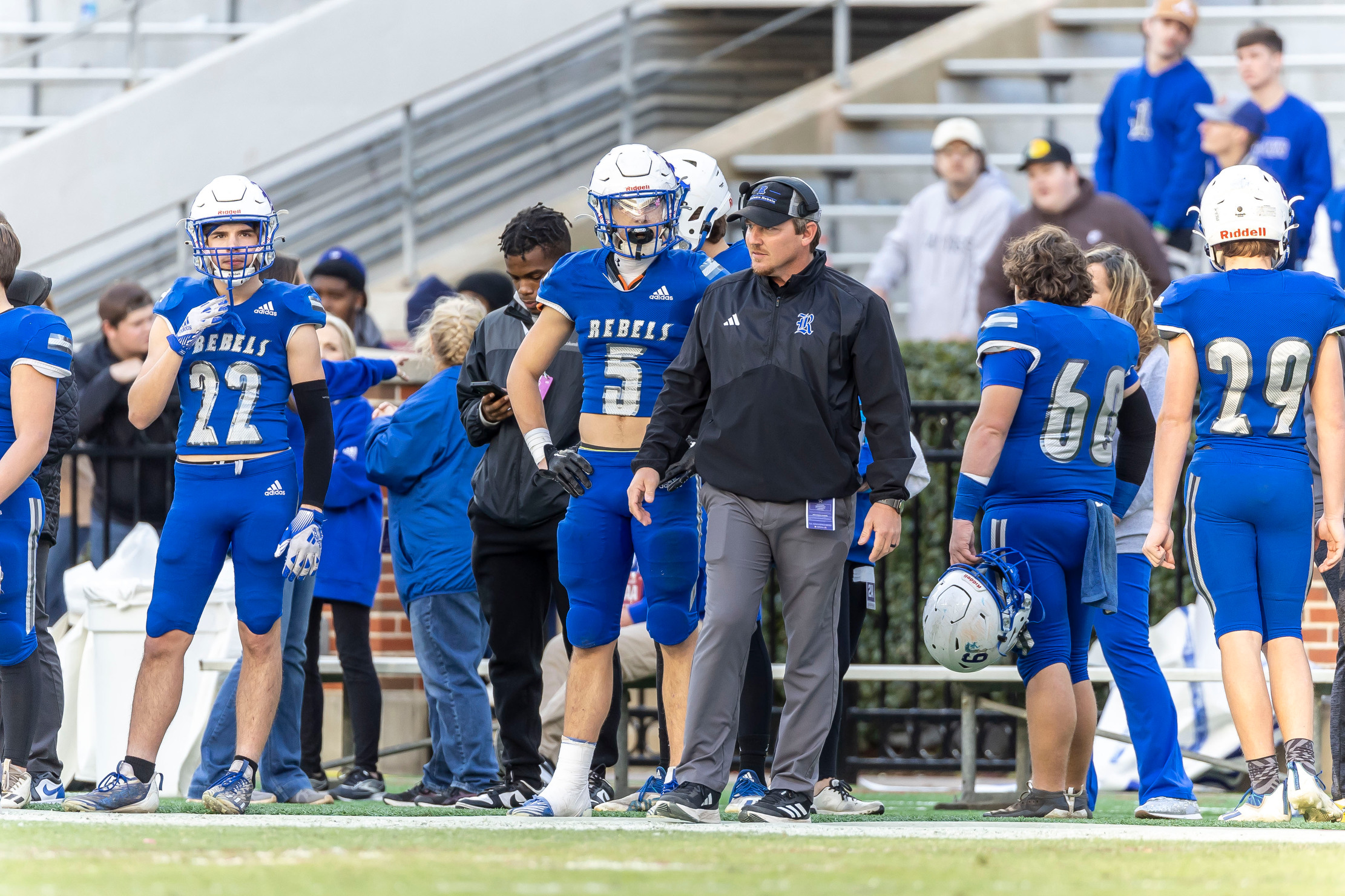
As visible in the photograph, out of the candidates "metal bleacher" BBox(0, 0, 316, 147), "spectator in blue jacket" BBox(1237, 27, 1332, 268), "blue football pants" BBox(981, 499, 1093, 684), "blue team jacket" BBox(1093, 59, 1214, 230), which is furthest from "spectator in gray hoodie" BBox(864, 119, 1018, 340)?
"metal bleacher" BBox(0, 0, 316, 147)

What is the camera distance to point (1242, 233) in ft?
20.3

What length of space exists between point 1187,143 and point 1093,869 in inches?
286

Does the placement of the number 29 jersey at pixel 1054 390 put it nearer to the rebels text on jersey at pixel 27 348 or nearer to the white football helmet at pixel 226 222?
the white football helmet at pixel 226 222

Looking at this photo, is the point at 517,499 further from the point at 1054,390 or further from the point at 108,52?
the point at 108,52

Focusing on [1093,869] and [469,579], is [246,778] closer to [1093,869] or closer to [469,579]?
[469,579]

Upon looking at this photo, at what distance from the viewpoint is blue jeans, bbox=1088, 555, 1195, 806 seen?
646 cm

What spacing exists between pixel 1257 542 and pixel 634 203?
7.59 feet

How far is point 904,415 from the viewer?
572 centimetres

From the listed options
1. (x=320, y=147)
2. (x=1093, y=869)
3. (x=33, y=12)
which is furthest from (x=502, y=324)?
(x=33, y=12)

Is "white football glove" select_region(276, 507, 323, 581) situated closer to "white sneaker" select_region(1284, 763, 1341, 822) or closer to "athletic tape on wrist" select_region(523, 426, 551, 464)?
"athletic tape on wrist" select_region(523, 426, 551, 464)

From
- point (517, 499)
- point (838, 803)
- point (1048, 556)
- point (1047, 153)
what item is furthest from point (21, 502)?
point (1047, 153)

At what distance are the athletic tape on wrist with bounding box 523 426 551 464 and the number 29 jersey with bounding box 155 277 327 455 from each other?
869 mm

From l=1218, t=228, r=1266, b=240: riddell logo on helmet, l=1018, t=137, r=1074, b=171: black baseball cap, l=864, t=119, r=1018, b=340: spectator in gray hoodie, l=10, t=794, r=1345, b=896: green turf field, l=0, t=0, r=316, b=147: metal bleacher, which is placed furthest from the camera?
l=0, t=0, r=316, b=147: metal bleacher

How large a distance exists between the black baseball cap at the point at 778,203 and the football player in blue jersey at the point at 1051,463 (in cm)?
85
